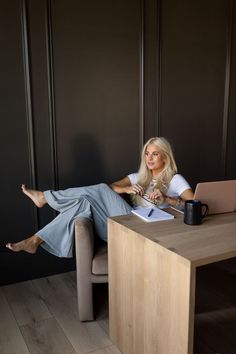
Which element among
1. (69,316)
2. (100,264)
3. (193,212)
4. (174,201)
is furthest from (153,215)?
(69,316)

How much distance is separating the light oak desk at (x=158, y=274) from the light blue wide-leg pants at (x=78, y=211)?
0.39 m

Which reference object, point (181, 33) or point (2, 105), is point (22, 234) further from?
point (181, 33)

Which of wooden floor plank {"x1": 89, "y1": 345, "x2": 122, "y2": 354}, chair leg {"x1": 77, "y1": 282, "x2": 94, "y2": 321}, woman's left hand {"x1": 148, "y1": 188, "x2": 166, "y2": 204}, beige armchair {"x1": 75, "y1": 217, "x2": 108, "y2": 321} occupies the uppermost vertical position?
woman's left hand {"x1": 148, "y1": 188, "x2": 166, "y2": 204}

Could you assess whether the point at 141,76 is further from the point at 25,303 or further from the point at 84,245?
the point at 25,303

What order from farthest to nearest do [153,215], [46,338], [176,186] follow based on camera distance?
[176,186] → [46,338] → [153,215]

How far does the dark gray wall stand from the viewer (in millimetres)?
2369

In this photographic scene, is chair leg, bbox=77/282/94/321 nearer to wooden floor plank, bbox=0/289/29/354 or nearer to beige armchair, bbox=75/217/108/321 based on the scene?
beige armchair, bbox=75/217/108/321

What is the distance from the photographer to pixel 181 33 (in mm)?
2936

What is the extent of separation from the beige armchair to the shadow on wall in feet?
2.16

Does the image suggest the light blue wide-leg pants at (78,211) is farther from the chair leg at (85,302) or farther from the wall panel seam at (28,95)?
the wall panel seam at (28,95)

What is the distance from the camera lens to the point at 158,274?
1.41 meters

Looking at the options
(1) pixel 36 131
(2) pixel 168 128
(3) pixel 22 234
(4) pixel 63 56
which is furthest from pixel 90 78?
(3) pixel 22 234

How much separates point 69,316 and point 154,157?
1.19 meters

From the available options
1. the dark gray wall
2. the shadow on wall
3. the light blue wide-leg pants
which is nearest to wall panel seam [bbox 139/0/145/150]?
the dark gray wall
